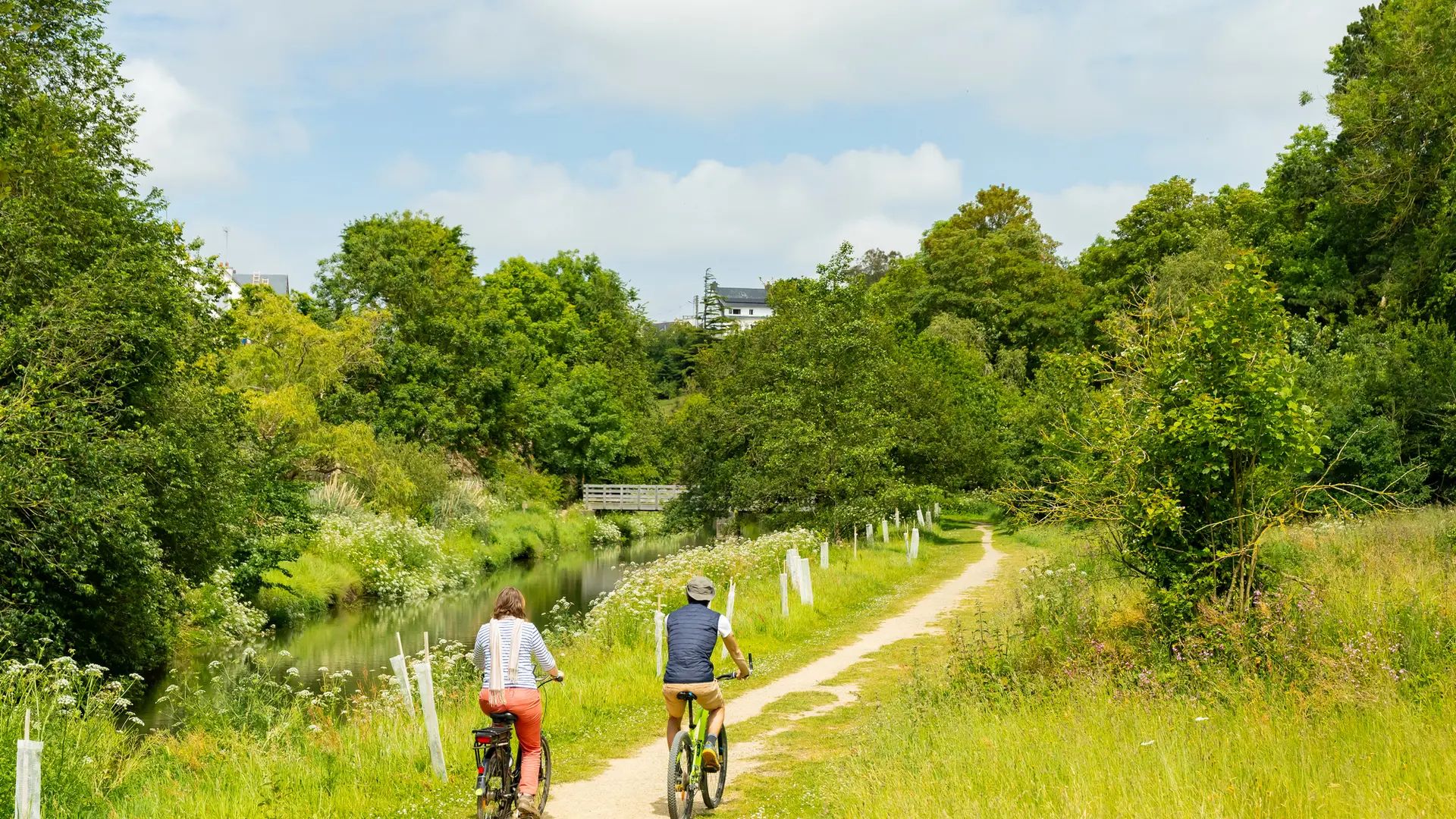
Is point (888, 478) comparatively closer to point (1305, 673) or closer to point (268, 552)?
point (268, 552)

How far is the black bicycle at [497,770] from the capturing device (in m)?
6.98

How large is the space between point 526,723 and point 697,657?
4.16 feet

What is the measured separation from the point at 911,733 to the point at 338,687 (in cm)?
702

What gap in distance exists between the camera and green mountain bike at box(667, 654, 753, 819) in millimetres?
7012

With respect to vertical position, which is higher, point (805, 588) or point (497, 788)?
point (497, 788)

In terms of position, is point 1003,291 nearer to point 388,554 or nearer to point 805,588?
point 388,554

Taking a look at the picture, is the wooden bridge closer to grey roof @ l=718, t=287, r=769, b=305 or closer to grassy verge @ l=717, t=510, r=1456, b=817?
grassy verge @ l=717, t=510, r=1456, b=817

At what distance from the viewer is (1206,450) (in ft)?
33.5

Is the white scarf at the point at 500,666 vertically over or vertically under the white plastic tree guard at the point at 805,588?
over

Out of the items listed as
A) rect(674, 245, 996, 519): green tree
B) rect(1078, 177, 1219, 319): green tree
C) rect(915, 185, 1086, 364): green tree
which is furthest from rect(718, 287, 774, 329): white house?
rect(674, 245, 996, 519): green tree

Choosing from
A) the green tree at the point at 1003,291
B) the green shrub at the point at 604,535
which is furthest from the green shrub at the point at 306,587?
the green tree at the point at 1003,291

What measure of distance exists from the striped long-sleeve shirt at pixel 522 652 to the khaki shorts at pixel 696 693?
2.82 ft

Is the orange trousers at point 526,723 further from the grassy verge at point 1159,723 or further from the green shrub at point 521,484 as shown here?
the green shrub at point 521,484

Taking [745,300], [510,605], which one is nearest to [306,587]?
[510,605]
